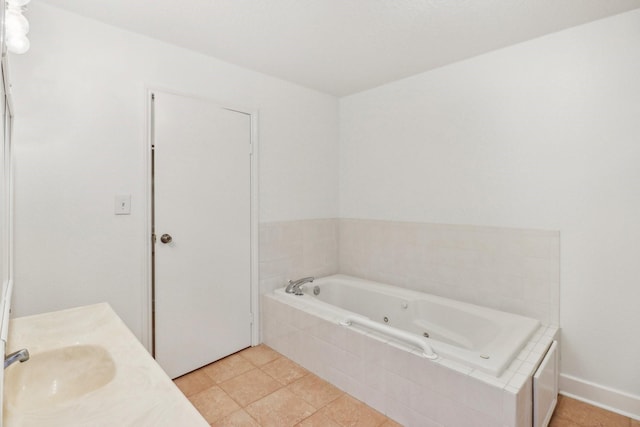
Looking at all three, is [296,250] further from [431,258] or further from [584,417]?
[584,417]

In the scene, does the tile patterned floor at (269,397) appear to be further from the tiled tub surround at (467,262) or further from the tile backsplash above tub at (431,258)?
the tiled tub surround at (467,262)

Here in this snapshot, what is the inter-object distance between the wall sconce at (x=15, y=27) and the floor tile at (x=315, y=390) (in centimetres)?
218

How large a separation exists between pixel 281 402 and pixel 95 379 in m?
1.16

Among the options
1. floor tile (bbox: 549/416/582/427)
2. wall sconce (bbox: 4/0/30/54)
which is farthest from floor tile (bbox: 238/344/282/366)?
wall sconce (bbox: 4/0/30/54)

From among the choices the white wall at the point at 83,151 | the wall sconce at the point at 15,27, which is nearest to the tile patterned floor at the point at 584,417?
the white wall at the point at 83,151

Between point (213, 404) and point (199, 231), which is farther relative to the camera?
point (199, 231)

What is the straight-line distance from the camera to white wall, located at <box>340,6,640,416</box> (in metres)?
1.91

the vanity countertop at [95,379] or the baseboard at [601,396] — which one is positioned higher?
the vanity countertop at [95,379]

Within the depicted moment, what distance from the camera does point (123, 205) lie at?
2053mm

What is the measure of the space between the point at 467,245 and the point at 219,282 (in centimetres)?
189

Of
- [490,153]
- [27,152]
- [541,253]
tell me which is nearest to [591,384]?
[541,253]

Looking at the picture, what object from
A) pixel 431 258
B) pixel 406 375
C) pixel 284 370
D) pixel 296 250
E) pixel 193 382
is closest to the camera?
pixel 406 375

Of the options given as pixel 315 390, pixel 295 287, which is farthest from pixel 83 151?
pixel 315 390

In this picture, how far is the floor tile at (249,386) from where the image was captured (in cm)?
207
